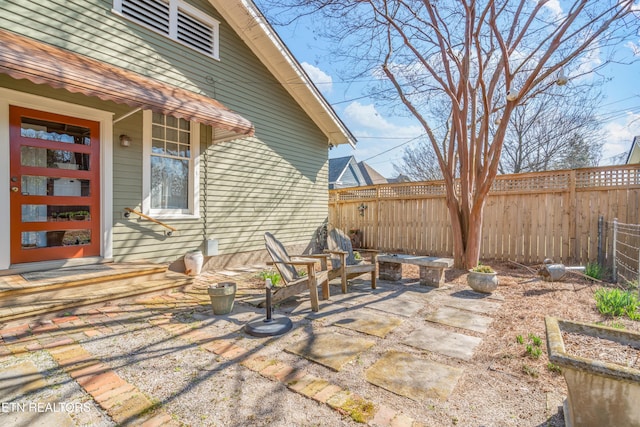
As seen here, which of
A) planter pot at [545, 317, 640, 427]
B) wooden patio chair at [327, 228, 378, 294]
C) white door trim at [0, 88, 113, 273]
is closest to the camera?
planter pot at [545, 317, 640, 427]

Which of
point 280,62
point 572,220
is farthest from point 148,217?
point 572,220

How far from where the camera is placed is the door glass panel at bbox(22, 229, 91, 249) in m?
4.07

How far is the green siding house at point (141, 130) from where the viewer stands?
390 centimetres

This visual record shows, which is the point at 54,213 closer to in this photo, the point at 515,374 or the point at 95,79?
the point at 95,79

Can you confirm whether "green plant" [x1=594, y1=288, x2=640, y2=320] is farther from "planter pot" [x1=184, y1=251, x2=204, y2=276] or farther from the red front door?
the red front door

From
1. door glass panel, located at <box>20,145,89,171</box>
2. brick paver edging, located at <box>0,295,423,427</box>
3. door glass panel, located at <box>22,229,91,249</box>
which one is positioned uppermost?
door glass panel, located at <box>20,145,89,171</box>

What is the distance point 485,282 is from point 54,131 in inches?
256

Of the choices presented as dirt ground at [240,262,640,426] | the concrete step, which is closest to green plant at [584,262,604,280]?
dirt ground at [240,262,640,426]

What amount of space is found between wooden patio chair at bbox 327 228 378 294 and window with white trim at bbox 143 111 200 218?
267cm

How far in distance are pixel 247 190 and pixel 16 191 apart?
12.0 ft

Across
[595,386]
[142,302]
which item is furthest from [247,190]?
[595,386]

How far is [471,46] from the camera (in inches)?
255

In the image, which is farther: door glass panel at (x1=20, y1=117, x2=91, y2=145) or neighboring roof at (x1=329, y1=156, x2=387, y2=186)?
neighboring roof at (x1=329, y1=156, x2=387, y2=186)

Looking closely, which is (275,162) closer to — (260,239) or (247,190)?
(247,190)
